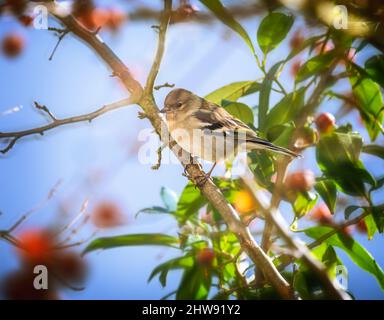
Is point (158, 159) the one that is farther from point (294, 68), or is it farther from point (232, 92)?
point (294, 68)

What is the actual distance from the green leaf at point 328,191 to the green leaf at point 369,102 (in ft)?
0.83

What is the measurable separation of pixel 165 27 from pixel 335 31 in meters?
0.62

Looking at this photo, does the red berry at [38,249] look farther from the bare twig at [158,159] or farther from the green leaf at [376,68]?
the green leaf at [376,68]

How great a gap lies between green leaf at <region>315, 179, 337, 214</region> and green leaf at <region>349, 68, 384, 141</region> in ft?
0.83

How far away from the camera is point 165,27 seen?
1351 millimetres

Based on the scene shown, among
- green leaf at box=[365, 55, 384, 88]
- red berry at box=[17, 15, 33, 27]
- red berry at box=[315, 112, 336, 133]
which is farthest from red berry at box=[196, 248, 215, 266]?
red berry at box=[17, 15, 33, 27]

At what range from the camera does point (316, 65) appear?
1.53 metres

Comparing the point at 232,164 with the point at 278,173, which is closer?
the point at 278,173

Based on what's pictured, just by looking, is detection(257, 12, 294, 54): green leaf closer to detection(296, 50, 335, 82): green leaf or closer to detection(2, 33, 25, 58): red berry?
detection(296, 50, 335, 82): green leaf

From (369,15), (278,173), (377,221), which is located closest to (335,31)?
(369,15)

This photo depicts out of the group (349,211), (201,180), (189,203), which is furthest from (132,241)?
(349,211)

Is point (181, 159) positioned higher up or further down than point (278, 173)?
higher up

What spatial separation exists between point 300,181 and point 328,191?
141mm

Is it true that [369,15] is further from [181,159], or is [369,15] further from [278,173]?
[181,159]
